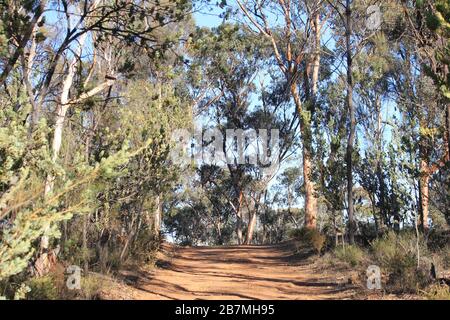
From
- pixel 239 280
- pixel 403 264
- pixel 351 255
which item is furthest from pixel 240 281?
pixel 403 264

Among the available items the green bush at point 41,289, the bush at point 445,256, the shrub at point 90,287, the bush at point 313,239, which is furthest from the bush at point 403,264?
the green bush at point 41,289

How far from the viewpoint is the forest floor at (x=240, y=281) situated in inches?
366

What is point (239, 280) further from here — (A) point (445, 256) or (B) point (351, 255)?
(A) point (445, 256)

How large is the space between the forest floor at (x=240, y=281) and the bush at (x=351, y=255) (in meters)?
0.44

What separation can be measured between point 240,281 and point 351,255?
278cm

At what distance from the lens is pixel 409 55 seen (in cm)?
1625

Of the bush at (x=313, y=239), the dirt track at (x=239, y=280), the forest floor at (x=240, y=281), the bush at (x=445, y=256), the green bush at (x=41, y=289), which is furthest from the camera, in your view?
the bush at (x=313, y=239)

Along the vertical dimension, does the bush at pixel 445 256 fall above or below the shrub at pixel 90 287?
above

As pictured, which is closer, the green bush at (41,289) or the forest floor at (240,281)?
the green bush at (41,289)

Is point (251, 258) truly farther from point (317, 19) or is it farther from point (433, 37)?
point (317, 19)

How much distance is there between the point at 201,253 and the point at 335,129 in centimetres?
762

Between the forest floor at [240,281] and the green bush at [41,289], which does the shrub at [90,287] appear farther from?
the green bush at [41,289]

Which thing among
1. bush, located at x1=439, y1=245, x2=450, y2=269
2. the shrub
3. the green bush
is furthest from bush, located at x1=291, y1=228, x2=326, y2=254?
the green bush
